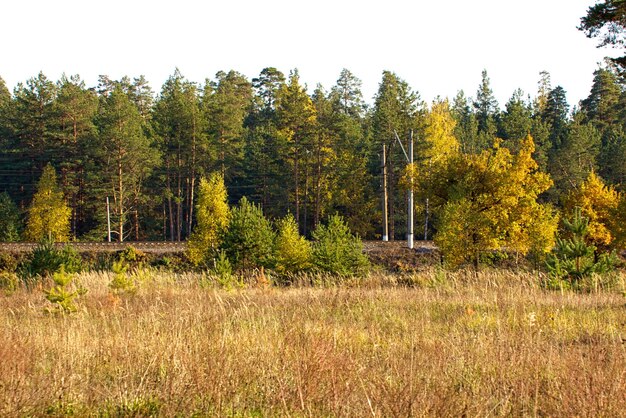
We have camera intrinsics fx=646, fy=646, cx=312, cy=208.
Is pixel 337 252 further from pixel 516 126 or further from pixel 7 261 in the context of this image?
pixel 516 126

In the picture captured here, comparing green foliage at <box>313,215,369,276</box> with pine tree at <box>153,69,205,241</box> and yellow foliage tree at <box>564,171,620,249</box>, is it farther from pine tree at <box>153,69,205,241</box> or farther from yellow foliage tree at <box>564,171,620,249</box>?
pine tree at <box>153,69,205,241</box>

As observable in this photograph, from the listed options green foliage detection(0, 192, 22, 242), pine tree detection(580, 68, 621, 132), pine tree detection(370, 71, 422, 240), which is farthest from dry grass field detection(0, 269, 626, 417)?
pine tree detection(580, 68, 621, 132)

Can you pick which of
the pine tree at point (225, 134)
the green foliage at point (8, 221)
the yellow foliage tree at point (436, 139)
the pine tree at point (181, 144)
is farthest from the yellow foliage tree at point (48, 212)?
the yellow foliage tree at point (436, 139)

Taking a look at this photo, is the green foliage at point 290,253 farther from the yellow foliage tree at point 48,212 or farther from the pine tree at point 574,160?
the pine tree at point 574,160

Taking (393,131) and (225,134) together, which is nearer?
(393,131)

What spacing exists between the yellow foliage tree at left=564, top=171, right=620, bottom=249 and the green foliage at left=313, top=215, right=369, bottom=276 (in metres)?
16.7

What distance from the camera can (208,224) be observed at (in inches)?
1452

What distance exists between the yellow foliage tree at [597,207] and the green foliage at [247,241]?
19.0 metres

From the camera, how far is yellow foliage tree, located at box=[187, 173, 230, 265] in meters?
36.2

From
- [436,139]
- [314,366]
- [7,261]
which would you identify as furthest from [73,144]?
[314,366]

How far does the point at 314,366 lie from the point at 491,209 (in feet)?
82.9

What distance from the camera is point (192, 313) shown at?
798 centimetres

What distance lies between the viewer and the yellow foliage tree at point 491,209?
90.8 feet

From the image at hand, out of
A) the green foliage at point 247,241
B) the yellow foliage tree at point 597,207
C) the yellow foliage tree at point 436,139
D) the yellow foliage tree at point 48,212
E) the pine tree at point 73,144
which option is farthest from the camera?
the pine tree at point 73,144
